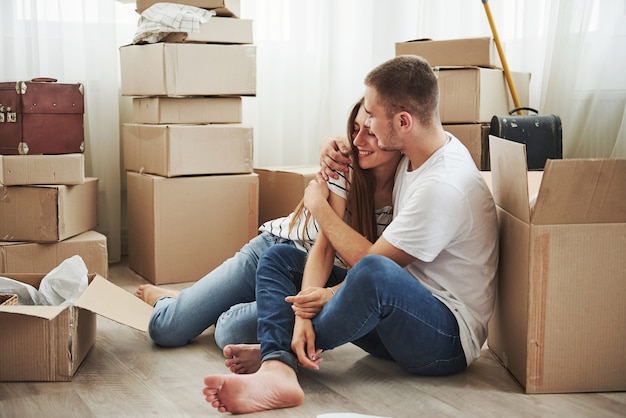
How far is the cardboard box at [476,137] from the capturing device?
9.61ft

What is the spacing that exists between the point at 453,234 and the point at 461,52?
1.45 metres

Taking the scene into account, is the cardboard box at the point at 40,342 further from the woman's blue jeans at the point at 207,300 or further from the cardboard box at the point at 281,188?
the cardboard box at the point at 281,188

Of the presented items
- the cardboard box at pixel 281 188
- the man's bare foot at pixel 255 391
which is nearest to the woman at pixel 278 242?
the man's bare foot at pixel 255 391

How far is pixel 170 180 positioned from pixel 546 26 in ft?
5.19

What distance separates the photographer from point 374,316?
1.70m

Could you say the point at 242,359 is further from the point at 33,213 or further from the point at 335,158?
the point at 33,213

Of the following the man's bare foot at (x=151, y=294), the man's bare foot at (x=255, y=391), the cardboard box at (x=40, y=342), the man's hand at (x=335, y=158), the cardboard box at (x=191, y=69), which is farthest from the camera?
the cardboard box at (x=191, y=69)

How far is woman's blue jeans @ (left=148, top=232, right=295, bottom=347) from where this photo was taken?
83.4 inches

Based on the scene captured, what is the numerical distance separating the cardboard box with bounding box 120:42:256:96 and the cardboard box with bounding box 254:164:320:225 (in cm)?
35

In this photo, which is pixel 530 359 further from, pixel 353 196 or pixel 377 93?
pixel 377 93

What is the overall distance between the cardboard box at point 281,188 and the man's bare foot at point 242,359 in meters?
1.11

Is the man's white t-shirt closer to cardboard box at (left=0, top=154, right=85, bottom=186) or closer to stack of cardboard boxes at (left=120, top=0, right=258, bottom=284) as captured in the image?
stack of cardboard boxes at (left=120, top=0, right=258, bottom=284)

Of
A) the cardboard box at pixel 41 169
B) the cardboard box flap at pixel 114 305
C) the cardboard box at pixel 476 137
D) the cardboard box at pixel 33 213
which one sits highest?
the cardboard box at pixel 476 137

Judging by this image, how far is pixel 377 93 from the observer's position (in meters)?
1.79
